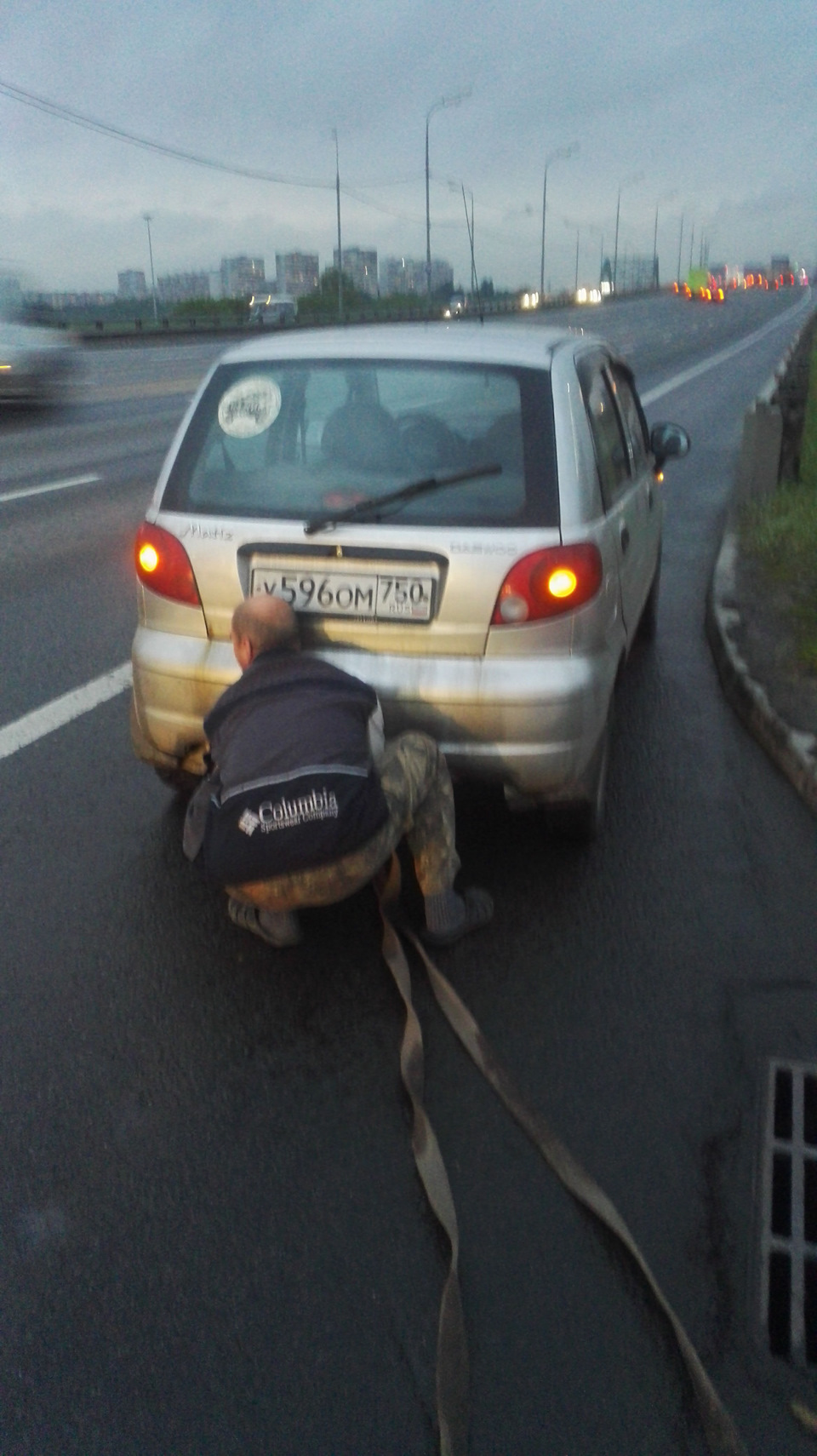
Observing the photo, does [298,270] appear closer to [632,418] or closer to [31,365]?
[31,365]

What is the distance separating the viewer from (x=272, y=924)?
3680 millimetres

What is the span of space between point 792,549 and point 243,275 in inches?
4380

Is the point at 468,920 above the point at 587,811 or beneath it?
beneath

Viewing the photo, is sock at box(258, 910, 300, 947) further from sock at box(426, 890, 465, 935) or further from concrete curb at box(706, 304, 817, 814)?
concrete curb at box(706, 304, 817, 814)

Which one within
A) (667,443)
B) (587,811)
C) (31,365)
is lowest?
(587,811)

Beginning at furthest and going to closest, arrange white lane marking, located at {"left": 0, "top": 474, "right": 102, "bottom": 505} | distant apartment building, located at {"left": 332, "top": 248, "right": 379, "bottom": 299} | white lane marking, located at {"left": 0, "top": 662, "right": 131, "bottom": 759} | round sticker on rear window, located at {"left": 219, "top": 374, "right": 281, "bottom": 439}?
distant apartment building, located at {"left": 332, "top": 248, "right": 379, "bottom": 299} < white lane marking, located at {"left": 0, "top": 474, "right": 102, "bottom": 505} < white lane marking, located at {"left": 0, "top": 662, "right": 131, "bottom": 759} < round sticker on rear window, located at {"left": 219, "top": 374, "right": 281, "bottom": 439}

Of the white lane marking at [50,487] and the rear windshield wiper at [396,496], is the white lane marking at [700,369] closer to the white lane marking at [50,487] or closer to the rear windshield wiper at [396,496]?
the white lane marking at [50,487]

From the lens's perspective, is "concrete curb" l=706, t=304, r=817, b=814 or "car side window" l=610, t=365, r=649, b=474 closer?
"concrete curb" l=706, t=304, r=817, b=814

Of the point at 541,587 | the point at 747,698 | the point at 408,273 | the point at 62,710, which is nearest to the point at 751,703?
the point at 747,698

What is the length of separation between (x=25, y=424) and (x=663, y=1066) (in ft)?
59.3

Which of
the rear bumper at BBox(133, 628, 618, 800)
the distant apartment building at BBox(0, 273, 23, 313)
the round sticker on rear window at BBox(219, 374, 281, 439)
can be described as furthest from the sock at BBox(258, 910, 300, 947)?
the distant apartment building at BBox(0, 273, 23, 313)

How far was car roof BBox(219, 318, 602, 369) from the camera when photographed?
4.17 metres

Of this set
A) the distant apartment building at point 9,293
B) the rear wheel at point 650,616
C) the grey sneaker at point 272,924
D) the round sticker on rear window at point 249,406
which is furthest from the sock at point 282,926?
the distant apartment building at point 9,293

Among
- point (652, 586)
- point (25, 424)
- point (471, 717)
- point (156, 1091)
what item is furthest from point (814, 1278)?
point (25, 424)
